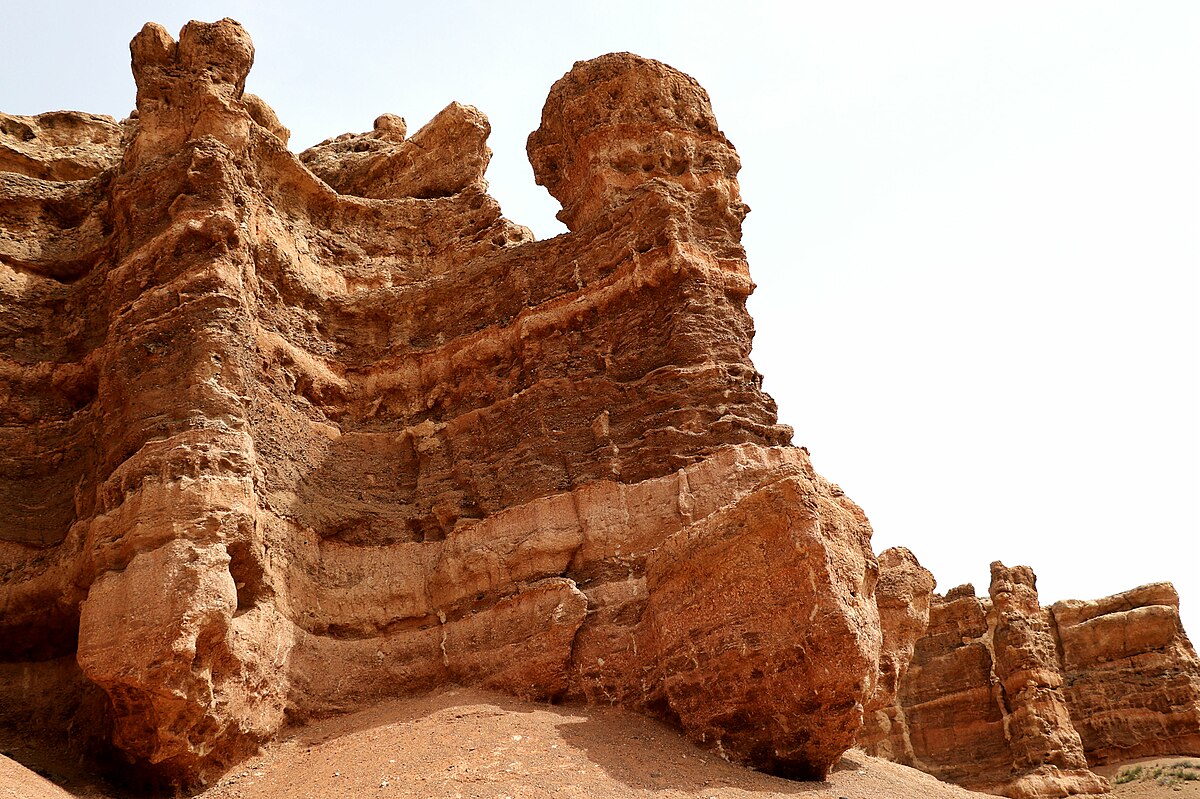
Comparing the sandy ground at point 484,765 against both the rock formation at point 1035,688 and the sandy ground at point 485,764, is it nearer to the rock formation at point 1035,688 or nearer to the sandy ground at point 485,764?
the sandy ground at point 485,764

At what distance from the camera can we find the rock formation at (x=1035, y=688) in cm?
2339

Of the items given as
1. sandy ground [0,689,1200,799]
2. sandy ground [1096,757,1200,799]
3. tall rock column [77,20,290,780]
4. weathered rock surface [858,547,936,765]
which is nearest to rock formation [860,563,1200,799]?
sandy ground [1096,757,1200,799]

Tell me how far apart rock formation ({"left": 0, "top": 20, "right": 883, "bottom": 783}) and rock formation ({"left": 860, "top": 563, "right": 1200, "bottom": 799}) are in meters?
11.5

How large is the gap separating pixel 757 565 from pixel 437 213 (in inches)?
397

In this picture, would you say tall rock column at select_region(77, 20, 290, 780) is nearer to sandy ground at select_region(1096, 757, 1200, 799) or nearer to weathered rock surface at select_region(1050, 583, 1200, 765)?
sandy ground at select_region(1096, 757, 1200, 799)

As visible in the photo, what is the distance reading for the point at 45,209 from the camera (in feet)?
53.6

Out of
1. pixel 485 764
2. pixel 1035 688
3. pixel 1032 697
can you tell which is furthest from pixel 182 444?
pixel 1035 688

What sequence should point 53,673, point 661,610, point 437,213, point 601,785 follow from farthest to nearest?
1. point 437,213
2. point 53,673
3. point 661,610
4. point 601,785

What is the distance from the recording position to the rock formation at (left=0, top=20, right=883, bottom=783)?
406 inches

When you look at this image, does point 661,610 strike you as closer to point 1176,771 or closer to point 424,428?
point 424,428

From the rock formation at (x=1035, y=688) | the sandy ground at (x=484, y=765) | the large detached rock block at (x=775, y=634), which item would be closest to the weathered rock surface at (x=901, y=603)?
the sandy ground at (x=484, y=765)

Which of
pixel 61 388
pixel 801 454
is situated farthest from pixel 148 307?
pixel 801 454

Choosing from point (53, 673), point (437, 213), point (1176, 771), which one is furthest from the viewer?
point (1176, 771)

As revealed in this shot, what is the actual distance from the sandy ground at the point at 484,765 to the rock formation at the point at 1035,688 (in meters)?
12.9
